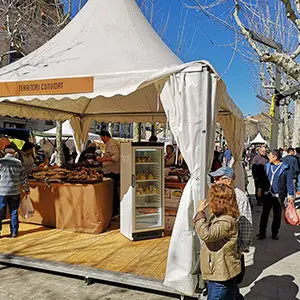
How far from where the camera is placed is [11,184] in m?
5.81

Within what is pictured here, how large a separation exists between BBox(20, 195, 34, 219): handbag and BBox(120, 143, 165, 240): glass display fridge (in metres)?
1.98

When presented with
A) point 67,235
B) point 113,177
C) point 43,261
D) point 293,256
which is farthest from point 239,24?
point 43,261

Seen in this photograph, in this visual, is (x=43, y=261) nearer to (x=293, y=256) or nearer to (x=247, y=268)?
(x=247, y=268)

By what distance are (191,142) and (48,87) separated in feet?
7.73

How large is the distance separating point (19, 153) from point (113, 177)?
2.15m

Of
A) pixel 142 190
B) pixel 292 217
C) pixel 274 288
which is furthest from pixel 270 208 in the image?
pixel 142 190

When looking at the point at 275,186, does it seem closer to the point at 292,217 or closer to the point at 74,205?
the point at 292,217

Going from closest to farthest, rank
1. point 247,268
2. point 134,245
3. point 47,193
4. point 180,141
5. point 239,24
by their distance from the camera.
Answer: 1. point 180,141
2. point 247,268
3. point 134,245
4. point 47,193
5. point 239,24

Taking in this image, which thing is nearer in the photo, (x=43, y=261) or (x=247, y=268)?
(x=43, y=261)

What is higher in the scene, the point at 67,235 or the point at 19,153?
the point at 19,153

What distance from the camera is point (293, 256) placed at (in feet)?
19.0

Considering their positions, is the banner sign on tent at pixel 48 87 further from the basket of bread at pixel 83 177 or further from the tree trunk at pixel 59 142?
the tree trunk at pixel 59 142

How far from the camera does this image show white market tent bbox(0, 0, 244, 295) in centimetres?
397

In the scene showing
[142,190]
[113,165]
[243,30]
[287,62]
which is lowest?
[142,190]
